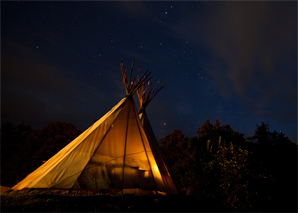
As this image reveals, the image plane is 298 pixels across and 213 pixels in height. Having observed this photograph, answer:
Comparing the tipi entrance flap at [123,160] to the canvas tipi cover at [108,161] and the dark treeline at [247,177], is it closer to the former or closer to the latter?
the canvas tipi cover at [108,161]

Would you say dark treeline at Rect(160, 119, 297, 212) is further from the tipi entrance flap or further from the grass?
the tipi entrance flap

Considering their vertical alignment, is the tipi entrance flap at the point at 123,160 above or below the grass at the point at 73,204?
above

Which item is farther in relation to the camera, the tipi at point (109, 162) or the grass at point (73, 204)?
the tipi at point (109, 162)

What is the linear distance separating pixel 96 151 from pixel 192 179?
3.59 m

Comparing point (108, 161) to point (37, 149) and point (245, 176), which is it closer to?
point (245, 176)

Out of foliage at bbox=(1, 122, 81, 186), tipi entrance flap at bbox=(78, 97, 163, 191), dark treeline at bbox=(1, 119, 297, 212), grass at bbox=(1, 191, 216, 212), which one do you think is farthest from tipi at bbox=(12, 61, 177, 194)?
foliage at bbox=(1, 122, 81, 186)

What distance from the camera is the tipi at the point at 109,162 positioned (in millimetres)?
4049

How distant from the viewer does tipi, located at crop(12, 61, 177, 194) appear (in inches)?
159

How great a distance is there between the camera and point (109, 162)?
488 centimetres

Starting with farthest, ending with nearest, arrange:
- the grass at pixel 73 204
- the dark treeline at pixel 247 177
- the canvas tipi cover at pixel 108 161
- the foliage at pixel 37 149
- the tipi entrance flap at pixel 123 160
→ the foliage at pixel 37 149, the tipi entrance flap at pixel 123 160, the canvas tipi cover at pixel 108 161, the dark treeline at pixel 247 177, the grass at pixel 73 204

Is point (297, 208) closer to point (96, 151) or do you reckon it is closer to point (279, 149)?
point (279, 149)

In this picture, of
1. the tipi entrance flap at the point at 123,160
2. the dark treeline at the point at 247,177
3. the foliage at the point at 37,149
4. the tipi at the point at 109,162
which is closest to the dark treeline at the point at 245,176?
the dark treeline at the point at 247,177

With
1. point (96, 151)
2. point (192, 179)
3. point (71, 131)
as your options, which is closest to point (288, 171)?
point (192, 179)

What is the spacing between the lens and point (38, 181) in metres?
3.78
